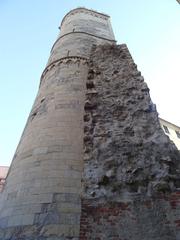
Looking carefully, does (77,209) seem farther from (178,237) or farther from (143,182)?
(178,237)

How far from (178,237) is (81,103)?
4485 millimetres

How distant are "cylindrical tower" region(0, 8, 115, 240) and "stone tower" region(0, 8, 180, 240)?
0.02 m

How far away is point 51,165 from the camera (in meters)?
5.84

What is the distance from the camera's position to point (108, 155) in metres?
5.45

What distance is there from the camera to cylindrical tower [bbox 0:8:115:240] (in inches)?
192

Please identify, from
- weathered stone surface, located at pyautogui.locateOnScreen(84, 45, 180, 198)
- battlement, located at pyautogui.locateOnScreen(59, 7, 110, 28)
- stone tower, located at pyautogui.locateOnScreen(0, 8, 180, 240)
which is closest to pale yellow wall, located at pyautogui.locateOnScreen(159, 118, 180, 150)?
battlement, located at pyautogui.locateOnScreen(59, 7, 110, 28)

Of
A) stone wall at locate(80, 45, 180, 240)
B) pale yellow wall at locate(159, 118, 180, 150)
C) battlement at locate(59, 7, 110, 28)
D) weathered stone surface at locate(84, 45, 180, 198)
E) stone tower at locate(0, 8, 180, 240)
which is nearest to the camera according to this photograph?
stone wall at locate(80, 45, 180, 240)

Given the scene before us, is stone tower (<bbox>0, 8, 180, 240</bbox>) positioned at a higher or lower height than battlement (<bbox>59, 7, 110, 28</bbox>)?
lower

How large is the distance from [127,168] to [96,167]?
26.0 inches

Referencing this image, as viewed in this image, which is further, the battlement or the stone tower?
the battlement

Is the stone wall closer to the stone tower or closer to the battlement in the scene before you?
the stone tower

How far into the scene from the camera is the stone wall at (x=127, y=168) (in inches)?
170

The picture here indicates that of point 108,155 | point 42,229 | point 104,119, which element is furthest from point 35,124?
point 42,229

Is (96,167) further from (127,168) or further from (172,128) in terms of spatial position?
(172,128)
